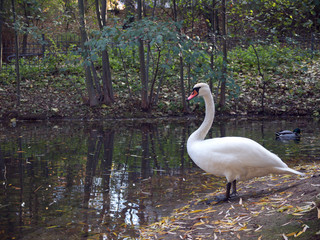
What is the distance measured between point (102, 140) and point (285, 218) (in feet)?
24.9

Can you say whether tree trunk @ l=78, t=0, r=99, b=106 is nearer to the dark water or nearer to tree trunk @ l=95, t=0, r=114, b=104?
tree trunk @ l=95, t=0, r=114, b=104

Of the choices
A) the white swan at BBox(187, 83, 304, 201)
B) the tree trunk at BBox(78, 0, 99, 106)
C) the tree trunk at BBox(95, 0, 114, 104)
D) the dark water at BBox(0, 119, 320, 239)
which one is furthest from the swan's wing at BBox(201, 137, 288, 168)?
the tree trunk at BBox(95, 0, 114, 104)

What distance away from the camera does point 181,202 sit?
18.4 ft

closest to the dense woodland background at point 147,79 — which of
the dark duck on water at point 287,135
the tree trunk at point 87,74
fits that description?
the tree trunk at point 87,74

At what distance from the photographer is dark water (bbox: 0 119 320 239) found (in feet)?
16.1

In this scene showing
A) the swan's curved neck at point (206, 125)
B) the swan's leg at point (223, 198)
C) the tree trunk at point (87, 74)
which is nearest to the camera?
the swan's leg at point (223, 198)

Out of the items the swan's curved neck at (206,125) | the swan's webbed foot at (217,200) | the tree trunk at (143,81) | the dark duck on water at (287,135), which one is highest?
the tree trunk at (143,81)

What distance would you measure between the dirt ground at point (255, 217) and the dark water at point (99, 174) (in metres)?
0.39

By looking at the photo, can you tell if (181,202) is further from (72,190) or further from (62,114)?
(62,114)

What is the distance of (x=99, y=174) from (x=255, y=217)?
12.2 ft

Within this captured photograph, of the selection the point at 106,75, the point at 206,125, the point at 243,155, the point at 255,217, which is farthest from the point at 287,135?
the point at 106,75

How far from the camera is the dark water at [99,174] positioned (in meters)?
4.90

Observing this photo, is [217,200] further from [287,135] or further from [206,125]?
[287,135]

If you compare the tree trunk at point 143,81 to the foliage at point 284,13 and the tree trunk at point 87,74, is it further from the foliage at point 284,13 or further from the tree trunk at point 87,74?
the foliage at point 284,13
